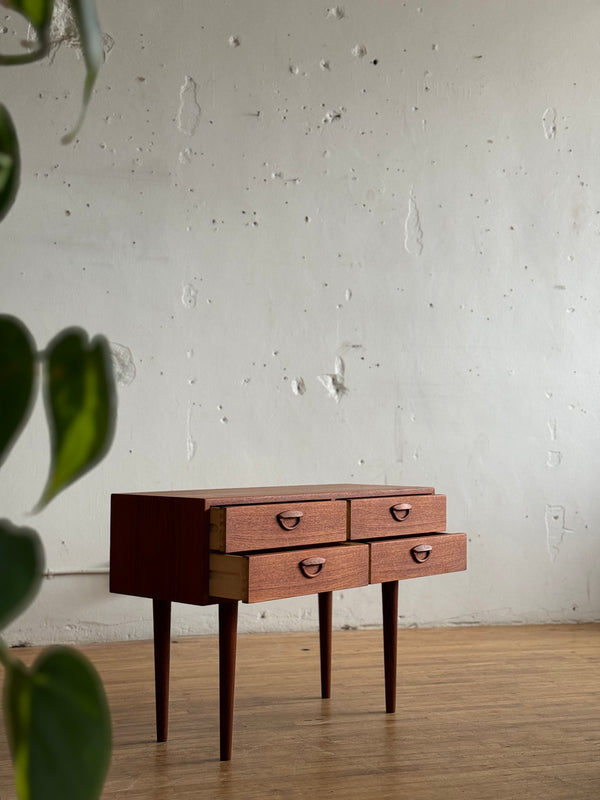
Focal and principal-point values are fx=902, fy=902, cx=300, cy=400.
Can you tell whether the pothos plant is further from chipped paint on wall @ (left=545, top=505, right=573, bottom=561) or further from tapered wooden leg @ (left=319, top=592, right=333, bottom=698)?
chipped paint on wall @ (left=545, top=505, right=573, bottom=561)

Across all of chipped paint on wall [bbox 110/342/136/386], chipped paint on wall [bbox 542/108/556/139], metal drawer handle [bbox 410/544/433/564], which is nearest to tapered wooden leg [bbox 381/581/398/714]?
metal drawer handle [bbox 410/544/433/564]

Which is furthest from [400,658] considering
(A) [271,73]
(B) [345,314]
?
(A) [271,73]

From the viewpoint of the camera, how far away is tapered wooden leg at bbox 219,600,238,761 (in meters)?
2.00

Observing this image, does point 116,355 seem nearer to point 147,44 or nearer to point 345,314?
point 345,314

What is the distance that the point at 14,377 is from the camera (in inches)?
8.8

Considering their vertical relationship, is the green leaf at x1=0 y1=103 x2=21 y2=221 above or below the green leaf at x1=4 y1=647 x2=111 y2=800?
above

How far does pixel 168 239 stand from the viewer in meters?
3.47

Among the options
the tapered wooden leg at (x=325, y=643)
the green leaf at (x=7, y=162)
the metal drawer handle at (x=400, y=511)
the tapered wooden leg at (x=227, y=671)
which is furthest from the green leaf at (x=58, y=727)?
the tapered wooden leg at (x=325, y=643)

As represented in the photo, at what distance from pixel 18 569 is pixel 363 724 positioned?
223 cm

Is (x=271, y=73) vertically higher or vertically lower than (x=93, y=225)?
higher

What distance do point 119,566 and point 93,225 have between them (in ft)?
5.41

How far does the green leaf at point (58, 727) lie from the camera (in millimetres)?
213

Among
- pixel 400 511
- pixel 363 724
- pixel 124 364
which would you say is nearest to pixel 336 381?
pixel 124 364

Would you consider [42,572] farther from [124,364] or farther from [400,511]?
[124,364]
